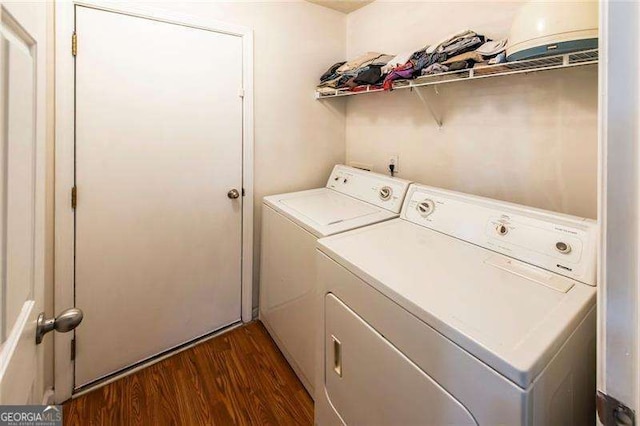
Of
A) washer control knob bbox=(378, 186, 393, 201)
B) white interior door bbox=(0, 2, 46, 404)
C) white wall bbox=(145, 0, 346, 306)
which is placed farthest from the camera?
white wall bbox=(145, 0, 346, 306)

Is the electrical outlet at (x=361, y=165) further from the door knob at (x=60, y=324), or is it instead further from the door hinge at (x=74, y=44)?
the door knob at (x=60, y=324)

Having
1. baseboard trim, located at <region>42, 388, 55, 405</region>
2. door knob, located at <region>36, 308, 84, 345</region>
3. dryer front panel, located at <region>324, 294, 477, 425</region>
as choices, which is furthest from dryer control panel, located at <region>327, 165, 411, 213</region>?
baseboard trim, located at <region>42, 388, 55, 405</region>

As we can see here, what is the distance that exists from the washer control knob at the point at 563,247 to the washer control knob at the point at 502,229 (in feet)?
0.56

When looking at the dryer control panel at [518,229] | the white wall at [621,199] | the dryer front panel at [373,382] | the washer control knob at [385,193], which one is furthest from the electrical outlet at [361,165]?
the white wall at [621,199]

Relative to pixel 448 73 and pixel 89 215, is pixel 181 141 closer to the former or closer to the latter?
pixel 89 215

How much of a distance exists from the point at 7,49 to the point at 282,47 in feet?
6.07

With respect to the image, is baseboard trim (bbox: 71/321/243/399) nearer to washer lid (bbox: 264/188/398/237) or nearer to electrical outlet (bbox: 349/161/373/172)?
washer lid (bbox: 264/188/398/237)

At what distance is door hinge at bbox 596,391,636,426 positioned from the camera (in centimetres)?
48

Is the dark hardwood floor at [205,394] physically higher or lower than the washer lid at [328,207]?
lower

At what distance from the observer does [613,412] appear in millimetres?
499

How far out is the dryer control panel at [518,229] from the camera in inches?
40.1

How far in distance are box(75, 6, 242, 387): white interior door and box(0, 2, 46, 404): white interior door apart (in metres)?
0.95

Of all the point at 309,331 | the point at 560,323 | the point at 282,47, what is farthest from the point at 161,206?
the point at 560,323

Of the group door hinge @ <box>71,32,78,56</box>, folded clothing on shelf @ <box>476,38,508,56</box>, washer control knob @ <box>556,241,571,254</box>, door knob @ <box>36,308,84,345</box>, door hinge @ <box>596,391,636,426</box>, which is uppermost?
door hinge @ <box>71,32,78,56</box>
